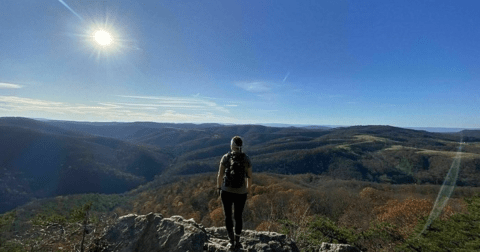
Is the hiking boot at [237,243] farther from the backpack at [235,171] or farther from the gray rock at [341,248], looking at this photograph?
the gray rock at [341,248]

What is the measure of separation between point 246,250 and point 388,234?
15.1 metres

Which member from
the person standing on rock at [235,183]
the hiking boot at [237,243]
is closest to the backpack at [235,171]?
the person standing on rock at [235,183]

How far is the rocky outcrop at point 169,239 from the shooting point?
19.6ft

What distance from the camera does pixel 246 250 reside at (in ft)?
20.0

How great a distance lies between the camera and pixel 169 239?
6105mm

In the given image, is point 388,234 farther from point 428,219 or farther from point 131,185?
point 131,185

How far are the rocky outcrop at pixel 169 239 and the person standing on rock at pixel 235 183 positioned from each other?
575mm

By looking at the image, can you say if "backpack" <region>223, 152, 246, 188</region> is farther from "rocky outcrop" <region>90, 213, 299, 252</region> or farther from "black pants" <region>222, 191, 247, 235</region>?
"rocky outcrop" <region>90, 213, 299, 252</region>

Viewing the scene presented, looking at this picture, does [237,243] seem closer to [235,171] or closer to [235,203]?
[235,203]

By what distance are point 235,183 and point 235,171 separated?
0.98 ft

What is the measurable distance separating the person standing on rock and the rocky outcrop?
1.89ft

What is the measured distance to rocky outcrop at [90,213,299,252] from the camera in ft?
19.6

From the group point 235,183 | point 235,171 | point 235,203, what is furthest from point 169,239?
point 235,171

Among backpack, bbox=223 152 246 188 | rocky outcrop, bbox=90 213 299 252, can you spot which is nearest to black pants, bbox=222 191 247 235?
backpack, bbox=223 152 246 188
